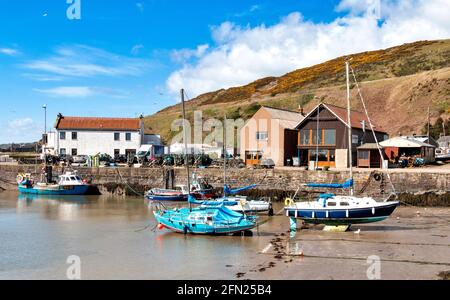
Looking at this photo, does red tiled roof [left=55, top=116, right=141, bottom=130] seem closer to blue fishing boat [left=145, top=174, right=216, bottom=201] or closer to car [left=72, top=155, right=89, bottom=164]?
car [left=72, top=155, right=89, bottom=164]

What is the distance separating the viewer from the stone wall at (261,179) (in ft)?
131

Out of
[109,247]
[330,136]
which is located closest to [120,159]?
[330,136]

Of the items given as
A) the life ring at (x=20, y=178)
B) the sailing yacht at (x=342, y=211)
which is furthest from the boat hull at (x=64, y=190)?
the sailing yacht at (x=342, y=211)

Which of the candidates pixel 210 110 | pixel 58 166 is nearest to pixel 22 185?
pixel 58 166

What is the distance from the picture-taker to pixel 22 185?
53.5m

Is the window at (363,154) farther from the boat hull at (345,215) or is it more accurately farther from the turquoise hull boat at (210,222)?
the turquoise hull boat at (210,222)

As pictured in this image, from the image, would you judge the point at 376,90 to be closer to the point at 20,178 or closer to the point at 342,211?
the point at 20,178

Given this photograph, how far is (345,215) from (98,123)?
43.7 metres

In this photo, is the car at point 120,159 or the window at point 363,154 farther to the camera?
the car at point 120,159

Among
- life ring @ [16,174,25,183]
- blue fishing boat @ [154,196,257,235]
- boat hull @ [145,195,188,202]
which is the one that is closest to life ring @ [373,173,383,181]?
boat hull @ [145,195,188,202]

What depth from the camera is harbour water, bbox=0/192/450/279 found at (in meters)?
19.2

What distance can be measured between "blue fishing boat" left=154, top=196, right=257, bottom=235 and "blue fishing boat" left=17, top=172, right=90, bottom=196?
24862 millimetres

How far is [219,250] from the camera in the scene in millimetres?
23438

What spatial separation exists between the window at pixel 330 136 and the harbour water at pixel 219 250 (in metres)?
15.8
